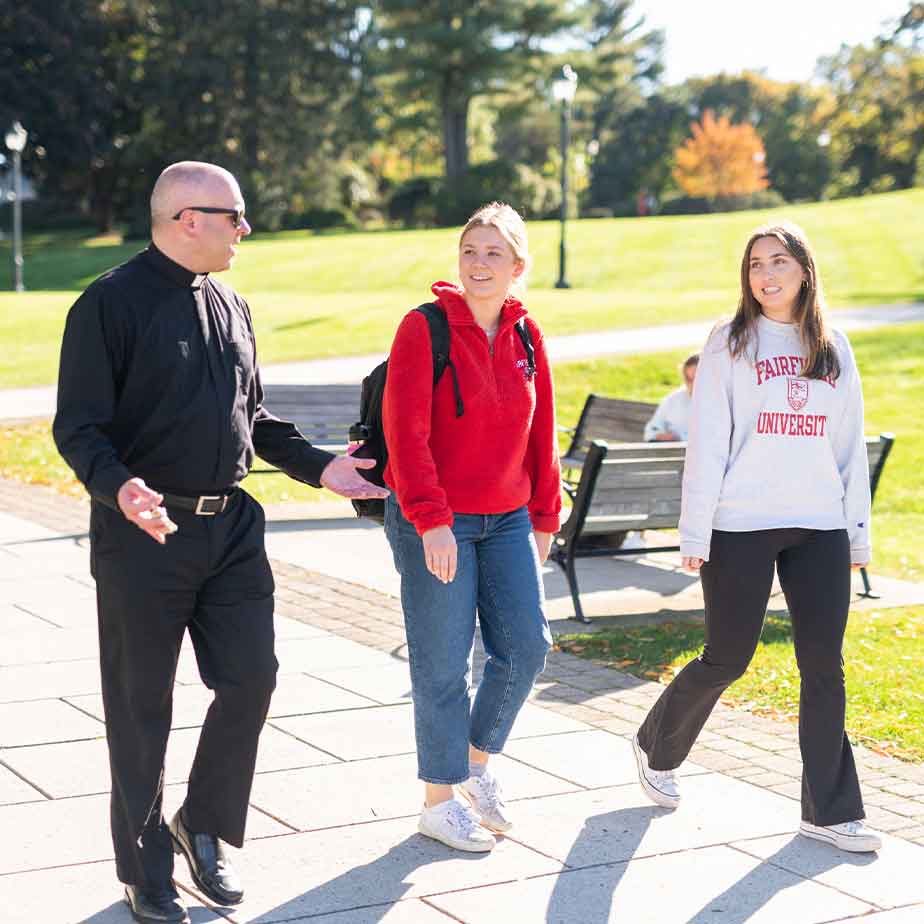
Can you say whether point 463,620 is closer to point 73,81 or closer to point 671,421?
point 671,421

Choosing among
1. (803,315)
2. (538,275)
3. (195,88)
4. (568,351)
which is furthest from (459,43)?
(803,315)

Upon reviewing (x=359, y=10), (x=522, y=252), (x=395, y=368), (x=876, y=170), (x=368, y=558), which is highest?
(x=359, y=10)

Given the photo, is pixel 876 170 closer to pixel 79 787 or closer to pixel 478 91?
pixel 478 91

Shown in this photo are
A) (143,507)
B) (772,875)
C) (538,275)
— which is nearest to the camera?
(143,507)

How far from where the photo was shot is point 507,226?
438 cm

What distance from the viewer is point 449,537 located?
13.7ft

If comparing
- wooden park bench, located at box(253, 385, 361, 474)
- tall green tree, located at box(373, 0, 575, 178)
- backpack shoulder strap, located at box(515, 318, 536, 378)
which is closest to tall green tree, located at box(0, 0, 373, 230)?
tall green tree, located at box(373, 0, 575, 178)

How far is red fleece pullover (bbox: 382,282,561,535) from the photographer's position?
13.7ft

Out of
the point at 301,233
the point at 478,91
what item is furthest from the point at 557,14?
the point at 301,233

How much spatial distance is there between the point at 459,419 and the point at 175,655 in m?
1.01

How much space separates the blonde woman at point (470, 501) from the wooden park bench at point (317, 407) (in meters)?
6.83

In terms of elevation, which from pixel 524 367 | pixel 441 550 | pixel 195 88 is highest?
pixel 195 88

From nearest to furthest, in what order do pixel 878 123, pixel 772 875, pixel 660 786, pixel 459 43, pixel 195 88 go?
pixel 772 875
pixel 660 786
pixel 459 43
pixel 195 88
pixel 878 123

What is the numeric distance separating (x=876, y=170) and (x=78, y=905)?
74080 mm
